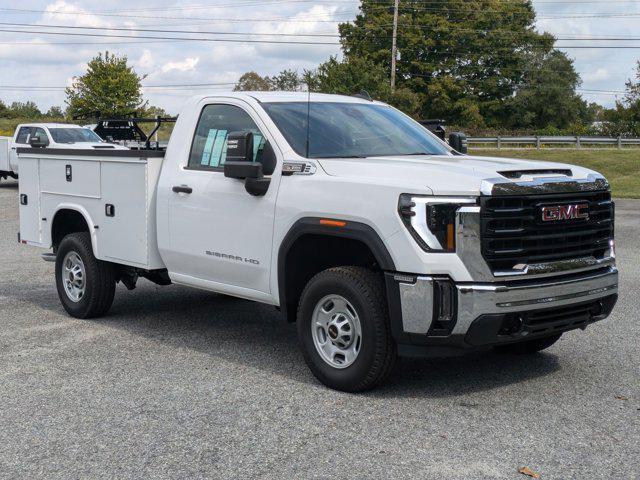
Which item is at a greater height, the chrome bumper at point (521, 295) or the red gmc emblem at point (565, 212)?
the red gmc emblem at point (565, 212)

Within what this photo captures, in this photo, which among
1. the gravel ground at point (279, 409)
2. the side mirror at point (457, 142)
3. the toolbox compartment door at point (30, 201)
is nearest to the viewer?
the gravel ground at point (279, 409)

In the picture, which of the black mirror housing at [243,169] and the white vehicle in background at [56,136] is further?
the white vehicle in background at [56,136]

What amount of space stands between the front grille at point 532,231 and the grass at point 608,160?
19.3m

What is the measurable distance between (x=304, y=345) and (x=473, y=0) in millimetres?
81120

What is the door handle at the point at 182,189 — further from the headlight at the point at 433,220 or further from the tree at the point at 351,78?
the tree at the point at 351,78

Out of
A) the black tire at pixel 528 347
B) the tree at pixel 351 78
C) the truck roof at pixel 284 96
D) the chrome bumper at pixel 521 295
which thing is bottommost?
the black tire at pixel 528 347

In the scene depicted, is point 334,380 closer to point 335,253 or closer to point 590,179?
point 335,253

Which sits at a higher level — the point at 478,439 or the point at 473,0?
the point at 473,0

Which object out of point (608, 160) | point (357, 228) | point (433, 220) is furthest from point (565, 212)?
point (608, 160)

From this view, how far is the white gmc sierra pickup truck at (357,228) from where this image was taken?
521cm

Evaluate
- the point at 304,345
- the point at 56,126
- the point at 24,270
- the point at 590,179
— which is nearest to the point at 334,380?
the point at 304,345

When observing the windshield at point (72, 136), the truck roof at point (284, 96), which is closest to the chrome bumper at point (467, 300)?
the truck roof at point (284, 96)

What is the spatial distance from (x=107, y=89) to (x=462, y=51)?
42.4 meters

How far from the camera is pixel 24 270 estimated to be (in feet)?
36.6
